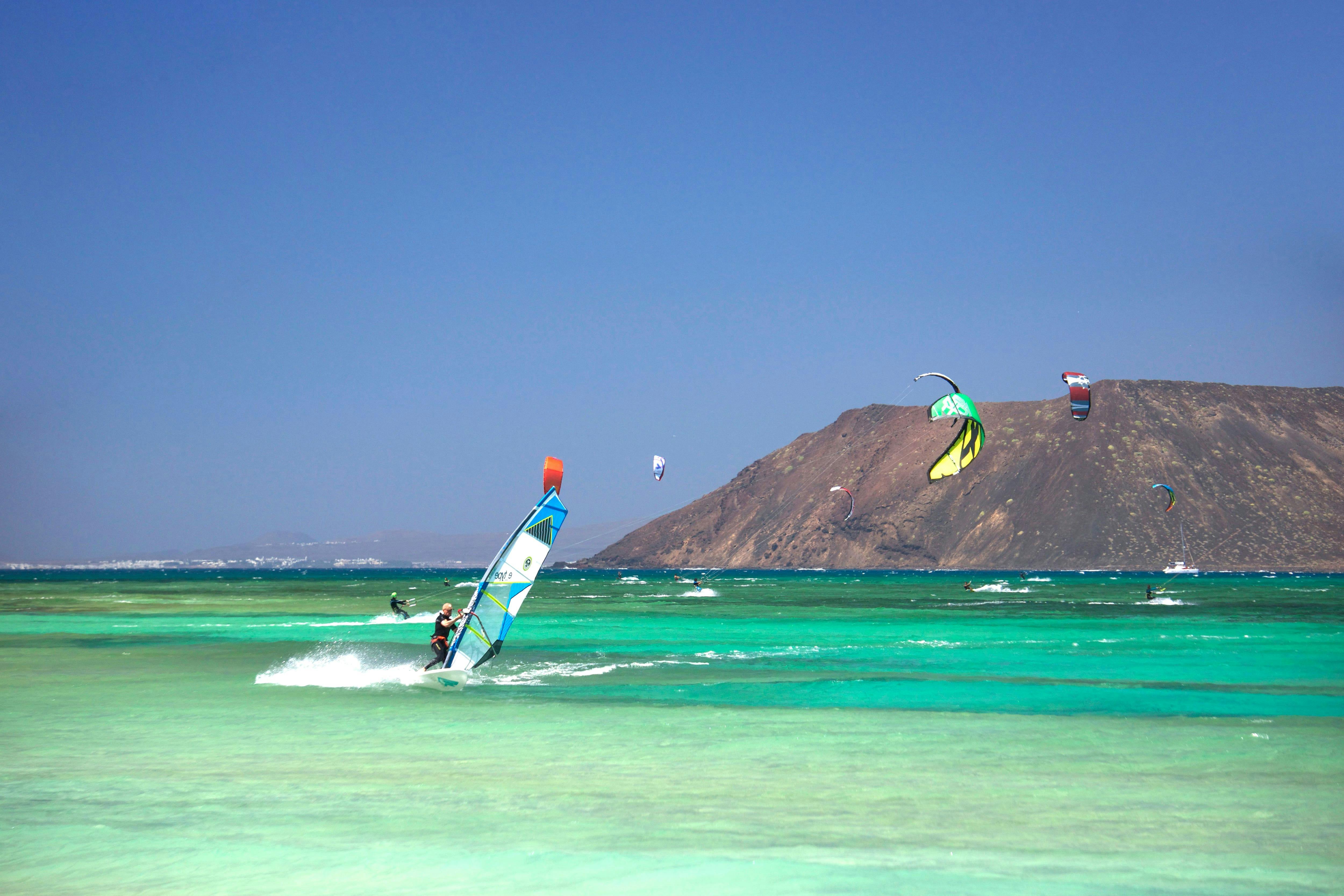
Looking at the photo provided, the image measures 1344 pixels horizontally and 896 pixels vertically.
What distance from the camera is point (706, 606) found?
189 feet

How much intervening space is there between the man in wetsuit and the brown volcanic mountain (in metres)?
136

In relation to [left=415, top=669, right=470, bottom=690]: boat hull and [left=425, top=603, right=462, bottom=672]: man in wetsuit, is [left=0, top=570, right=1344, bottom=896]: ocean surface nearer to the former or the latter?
[left=415, top=669, right=470, bottom=690]: boat hull

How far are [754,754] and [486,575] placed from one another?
7314 mm

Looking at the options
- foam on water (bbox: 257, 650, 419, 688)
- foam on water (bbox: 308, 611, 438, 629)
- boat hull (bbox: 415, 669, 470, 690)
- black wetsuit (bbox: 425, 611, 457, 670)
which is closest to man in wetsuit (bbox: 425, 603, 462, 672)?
black wetsuit (bbox: 425, 611, 457, 670)

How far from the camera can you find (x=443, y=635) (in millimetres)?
20750

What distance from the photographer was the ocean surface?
838 centimetres

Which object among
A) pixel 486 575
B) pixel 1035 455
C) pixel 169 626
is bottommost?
pixel 169 626

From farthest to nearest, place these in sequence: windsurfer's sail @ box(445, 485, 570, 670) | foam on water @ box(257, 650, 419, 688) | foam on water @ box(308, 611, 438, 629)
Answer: foam on water @ box(308, 611, 438, 629), foam on water @ box(257, 650, 419, 688), windsurfer's sail @ box(445, 485, 570, 670)

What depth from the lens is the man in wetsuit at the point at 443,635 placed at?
2031 centimetres

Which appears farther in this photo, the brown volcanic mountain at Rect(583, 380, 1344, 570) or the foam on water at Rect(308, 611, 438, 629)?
the brown volcanic mountain at Rect(583, 380, 1344, 570)

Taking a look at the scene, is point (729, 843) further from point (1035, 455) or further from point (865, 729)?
point (1035, 455)

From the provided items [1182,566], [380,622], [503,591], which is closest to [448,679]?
[503,591]

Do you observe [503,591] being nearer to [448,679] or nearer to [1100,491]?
[448,679]

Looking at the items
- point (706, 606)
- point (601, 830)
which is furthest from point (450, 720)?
point (706, 606)
